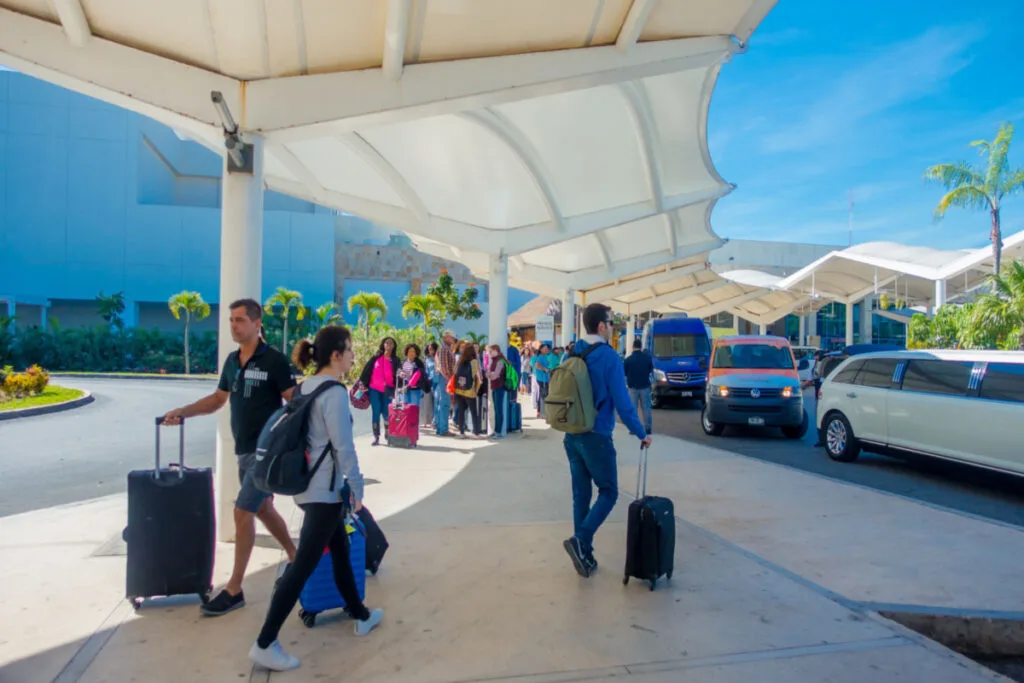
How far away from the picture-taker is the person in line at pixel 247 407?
423 centimetres

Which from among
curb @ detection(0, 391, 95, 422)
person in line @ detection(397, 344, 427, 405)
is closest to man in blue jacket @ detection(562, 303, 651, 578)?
person in line @ detection(397, 344, 427, 405)

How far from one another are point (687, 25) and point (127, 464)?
31.0 ft

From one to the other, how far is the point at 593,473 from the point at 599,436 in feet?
0.93

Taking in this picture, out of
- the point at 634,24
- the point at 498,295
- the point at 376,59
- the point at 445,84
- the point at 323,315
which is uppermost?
the point at 634,24

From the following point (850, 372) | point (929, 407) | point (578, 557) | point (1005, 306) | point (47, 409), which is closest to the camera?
point (578, 557)

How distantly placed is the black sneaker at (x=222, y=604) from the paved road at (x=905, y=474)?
24.5 ft

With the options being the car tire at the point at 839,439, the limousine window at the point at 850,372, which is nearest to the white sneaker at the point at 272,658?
the car tire at the point at 839,439

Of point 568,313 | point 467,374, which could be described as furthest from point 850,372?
point 568,313

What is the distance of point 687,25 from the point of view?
7.06 meters

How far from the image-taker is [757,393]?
504 inches

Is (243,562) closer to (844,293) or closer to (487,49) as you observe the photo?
(487,49)

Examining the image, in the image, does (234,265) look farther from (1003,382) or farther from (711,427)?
(711,427)

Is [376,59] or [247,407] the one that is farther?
[376,59]

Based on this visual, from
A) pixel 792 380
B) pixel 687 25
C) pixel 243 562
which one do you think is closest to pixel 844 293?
pixel 792 380
